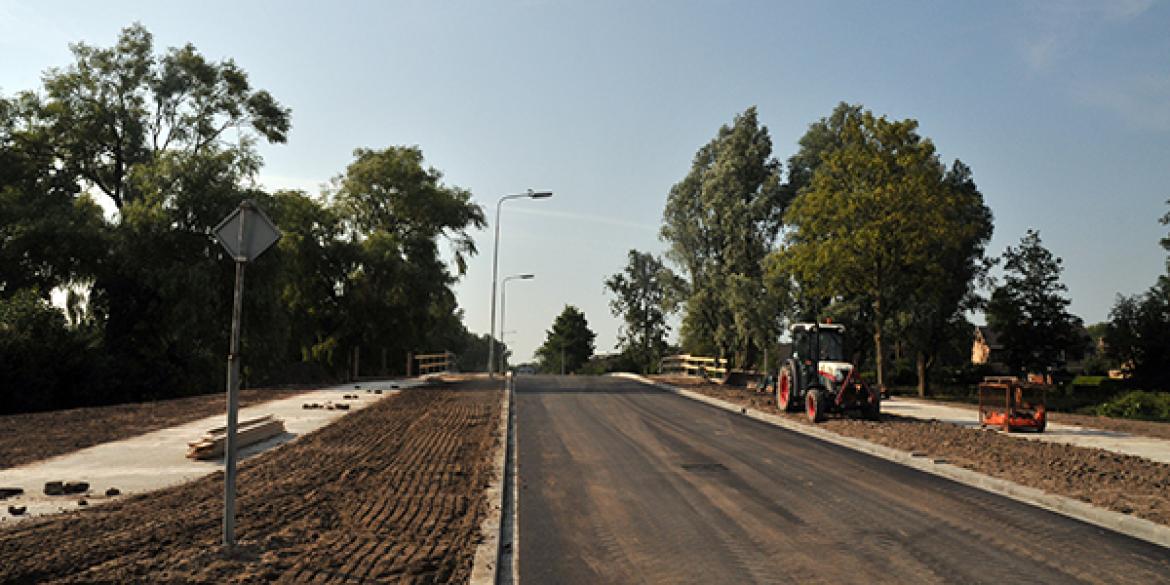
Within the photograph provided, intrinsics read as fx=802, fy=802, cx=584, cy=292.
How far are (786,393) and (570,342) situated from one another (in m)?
86.0

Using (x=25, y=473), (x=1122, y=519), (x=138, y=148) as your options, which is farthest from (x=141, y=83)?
(x=1122, y=519)

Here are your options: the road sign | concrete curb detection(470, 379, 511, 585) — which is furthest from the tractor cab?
the road sign

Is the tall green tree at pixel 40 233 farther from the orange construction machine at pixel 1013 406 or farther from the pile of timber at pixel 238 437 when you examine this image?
the orange construction machine at pixel 1013 406

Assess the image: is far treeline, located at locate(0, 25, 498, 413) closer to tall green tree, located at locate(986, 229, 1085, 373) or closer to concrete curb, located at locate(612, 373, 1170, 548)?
concrete curb, located at locate(612, 373, 1170, 548)

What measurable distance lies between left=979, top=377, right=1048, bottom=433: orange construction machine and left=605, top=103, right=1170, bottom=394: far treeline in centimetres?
1062

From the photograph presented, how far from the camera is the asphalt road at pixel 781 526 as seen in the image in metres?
6.46

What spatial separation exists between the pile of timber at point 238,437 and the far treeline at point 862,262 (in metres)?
19.3

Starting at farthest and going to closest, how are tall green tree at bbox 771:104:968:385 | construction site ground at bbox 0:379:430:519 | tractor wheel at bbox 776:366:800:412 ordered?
tall green tree at bbox 771:104:968:385 → tractor wheel at bbox 776:366:800:412 → construction site ground at bbox 0:379:430:519

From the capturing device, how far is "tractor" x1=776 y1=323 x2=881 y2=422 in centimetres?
1819

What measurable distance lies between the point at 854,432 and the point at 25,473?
45.2ft

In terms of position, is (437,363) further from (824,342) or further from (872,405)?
(872,405)

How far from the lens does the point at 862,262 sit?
30.9 metres

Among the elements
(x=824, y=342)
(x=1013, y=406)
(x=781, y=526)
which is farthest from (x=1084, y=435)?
(x=781, y=526)

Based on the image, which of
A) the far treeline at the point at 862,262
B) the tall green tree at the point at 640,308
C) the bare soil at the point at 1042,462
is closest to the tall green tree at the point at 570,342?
the tall green tree at the point at 640,308
